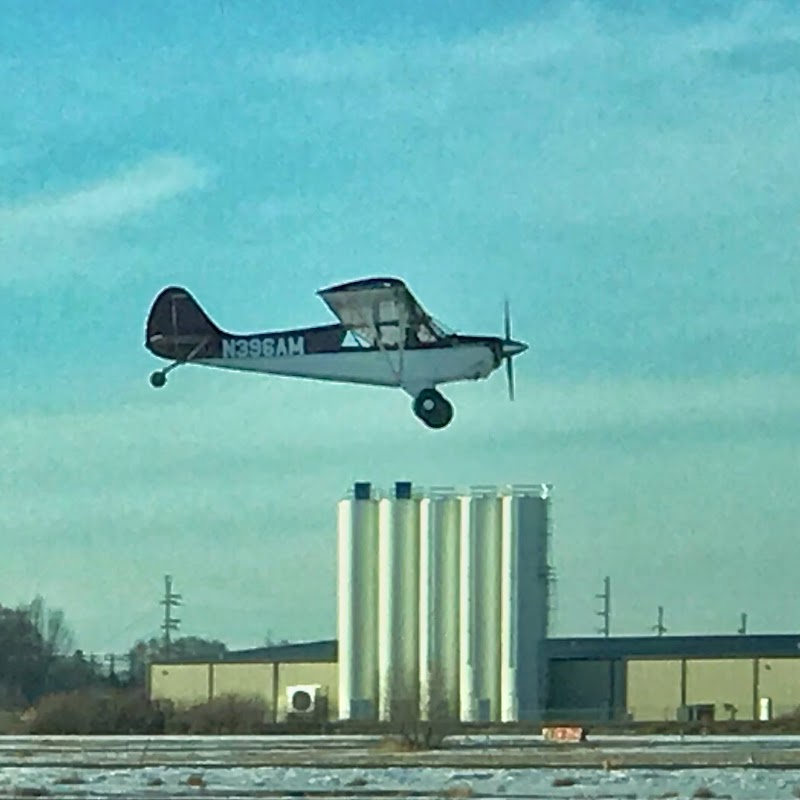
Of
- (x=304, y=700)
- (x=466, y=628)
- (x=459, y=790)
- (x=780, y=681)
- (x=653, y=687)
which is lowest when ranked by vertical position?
(x=304, y=700)

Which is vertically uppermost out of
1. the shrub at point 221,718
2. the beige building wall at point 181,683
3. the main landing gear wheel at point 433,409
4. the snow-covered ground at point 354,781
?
the main landing gear wheel at point 433,409

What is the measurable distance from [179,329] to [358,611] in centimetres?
3618

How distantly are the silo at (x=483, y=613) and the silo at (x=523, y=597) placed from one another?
0.28m

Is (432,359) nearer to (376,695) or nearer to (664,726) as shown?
(664,726)

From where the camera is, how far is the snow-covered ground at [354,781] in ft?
103

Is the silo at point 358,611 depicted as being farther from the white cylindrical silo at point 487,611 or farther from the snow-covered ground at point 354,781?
the snow-covered ground at point 354,781

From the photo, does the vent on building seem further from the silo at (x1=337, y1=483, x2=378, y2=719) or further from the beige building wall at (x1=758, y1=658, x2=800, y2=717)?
the beige building wall at (x1=758, y1=658, x2=800, y2=717)

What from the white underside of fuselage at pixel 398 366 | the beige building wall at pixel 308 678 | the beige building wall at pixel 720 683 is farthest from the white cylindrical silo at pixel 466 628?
the white underside of fuselage at pixel 398 366

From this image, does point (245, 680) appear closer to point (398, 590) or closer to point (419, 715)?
point (398, 590)

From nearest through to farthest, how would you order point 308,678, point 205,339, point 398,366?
1. point 398,366
2. point 205,339
3. point 308,678

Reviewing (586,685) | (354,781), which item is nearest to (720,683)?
(586,685)

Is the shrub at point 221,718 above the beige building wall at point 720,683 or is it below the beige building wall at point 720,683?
below

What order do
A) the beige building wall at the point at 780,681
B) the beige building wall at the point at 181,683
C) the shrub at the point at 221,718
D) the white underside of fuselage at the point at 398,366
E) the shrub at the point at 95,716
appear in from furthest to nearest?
the beige building wall at the point at 181,683, the beige building wall at the point at 780,681, the shrub at the point at 95,716, the shrub at the point at 221,718, the white underside of fuselage at the point at 398,366

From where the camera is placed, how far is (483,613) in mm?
82188
